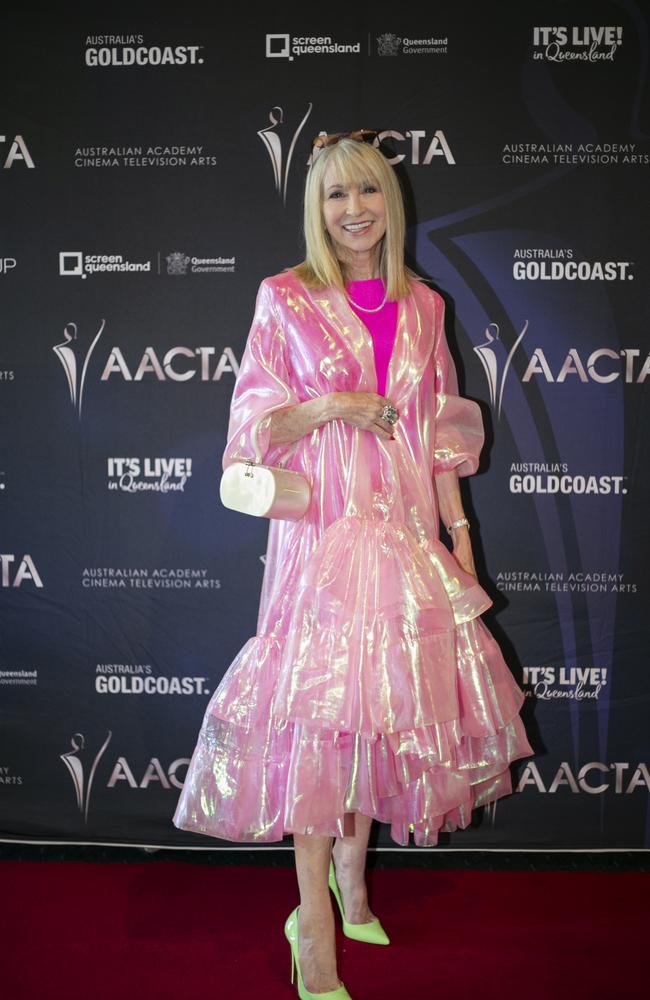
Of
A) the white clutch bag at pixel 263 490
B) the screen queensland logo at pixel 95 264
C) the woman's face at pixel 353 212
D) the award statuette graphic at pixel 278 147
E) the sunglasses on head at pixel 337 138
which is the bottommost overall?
the white clutch bag at pixel 263 490

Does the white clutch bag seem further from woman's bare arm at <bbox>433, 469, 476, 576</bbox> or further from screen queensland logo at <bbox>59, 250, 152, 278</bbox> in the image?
screen queensland logo at <bbox>59, 250, 152, 278</bbox>

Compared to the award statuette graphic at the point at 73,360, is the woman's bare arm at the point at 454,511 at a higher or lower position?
lower

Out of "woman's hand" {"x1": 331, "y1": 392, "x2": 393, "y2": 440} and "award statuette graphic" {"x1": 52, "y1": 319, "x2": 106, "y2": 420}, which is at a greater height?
"award statuette graphic" {"x1": 52, "y1": 319, "x2": 106, "y2": 420}

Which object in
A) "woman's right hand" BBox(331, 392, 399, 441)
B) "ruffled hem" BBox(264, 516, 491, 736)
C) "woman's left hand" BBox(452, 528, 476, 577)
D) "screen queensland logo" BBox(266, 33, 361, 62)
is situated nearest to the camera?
"ruffled hem" BBox(264, 516, 491, 736)

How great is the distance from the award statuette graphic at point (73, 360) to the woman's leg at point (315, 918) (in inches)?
64.2

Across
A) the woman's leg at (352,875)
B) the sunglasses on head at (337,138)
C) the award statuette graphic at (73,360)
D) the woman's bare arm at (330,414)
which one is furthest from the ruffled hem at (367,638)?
the award statuette graphic at (73,360)

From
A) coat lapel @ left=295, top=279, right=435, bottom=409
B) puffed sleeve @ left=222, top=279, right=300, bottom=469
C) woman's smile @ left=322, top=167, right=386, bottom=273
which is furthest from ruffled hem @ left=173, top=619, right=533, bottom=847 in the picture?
woman's smile @ left=322, top=167, right=386, bottom=273

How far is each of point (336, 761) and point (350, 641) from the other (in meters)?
0.27

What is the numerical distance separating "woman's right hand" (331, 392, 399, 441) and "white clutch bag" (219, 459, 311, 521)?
18cm

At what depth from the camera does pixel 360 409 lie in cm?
207

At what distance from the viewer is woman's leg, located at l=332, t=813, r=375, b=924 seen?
2381mm

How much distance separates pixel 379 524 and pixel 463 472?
1.25ft

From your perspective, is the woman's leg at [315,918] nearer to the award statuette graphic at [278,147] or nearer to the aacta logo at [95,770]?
the aacta logo at [95,770]

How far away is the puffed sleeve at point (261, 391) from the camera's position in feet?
6.98
